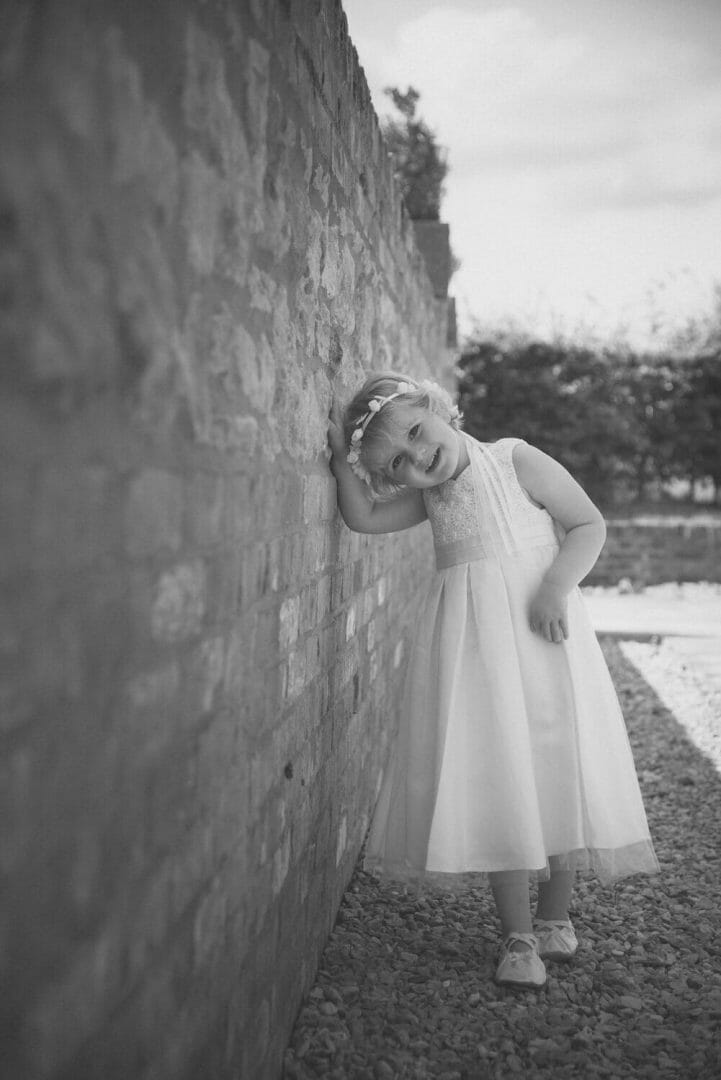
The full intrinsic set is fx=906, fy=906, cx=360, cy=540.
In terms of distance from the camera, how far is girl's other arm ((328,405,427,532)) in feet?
8.48

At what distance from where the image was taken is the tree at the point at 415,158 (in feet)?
33.4

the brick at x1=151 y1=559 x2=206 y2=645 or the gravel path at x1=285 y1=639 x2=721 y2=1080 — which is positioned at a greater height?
the brick at x1=151 y1=559 x2=206 y2=645

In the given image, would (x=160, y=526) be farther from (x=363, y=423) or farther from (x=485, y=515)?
(x=485, y=515)

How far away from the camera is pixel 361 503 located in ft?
8.78

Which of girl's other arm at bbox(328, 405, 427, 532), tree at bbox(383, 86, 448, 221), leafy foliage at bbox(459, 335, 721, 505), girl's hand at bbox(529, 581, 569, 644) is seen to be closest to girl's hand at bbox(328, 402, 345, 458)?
girl's other arm at bbox(328, 405, 427, 532)

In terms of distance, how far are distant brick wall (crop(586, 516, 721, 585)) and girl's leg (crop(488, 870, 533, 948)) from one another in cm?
998

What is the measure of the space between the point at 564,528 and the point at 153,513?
1711 mm

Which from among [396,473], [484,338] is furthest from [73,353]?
[484,338]

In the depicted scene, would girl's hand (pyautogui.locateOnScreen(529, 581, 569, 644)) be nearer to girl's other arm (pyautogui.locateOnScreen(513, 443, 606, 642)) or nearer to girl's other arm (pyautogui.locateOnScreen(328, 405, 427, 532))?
girl's other arm (pyautogui.locateOnScreen(513, 443, 606, 642))

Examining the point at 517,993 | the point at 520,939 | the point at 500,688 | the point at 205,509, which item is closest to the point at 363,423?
the point at 500,688

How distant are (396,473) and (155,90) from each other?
1.45 m

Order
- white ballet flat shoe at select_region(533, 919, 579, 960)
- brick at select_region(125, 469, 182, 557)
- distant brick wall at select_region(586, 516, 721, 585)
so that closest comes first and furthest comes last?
brick at select_region(125, 469, 182, 557), white ballet flat shoe at select_region(533, 919, 579, 960), distant brick wall at select_region(586, 516, 721, 585)

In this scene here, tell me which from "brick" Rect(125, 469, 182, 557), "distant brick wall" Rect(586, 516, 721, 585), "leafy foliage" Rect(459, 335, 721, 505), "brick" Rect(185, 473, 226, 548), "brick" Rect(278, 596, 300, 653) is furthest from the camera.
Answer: "leafy foliage" Rect(459, 335, 721, 505)

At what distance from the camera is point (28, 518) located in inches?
35.7
